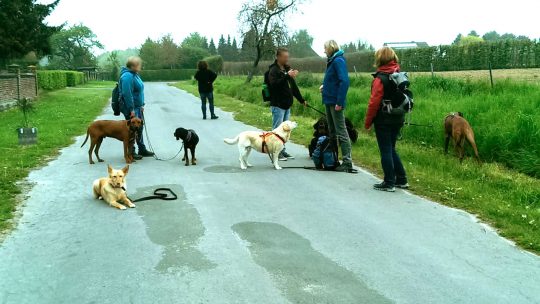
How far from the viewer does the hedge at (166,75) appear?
88.8 meters

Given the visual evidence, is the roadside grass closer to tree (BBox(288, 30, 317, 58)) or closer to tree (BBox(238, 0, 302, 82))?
tree (BBox(238, 0, 302, 82))

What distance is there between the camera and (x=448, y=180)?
8.23 m

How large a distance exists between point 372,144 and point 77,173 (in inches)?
252

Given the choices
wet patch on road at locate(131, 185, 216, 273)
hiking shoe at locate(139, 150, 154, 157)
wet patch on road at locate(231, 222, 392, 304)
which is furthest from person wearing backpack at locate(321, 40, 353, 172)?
hiking shoe at locate(139, 150, 154, 157)

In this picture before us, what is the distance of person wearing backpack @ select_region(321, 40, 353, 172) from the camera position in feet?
27.8

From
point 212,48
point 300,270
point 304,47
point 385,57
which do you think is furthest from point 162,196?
point 212,48

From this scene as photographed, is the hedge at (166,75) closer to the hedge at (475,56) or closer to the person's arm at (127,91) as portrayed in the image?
the hedge at (475,56)

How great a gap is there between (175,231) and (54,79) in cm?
3851

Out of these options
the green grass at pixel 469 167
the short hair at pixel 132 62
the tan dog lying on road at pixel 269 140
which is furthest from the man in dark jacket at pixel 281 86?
the short hair at pixel 132 62

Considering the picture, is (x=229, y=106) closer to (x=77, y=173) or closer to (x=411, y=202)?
(x=77, y=173)

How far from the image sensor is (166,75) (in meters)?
89.1

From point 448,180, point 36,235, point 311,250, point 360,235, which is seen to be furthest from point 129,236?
point 448,180

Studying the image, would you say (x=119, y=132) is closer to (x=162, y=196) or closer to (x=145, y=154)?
(x=145, y=154)

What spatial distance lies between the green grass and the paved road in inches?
15.2
